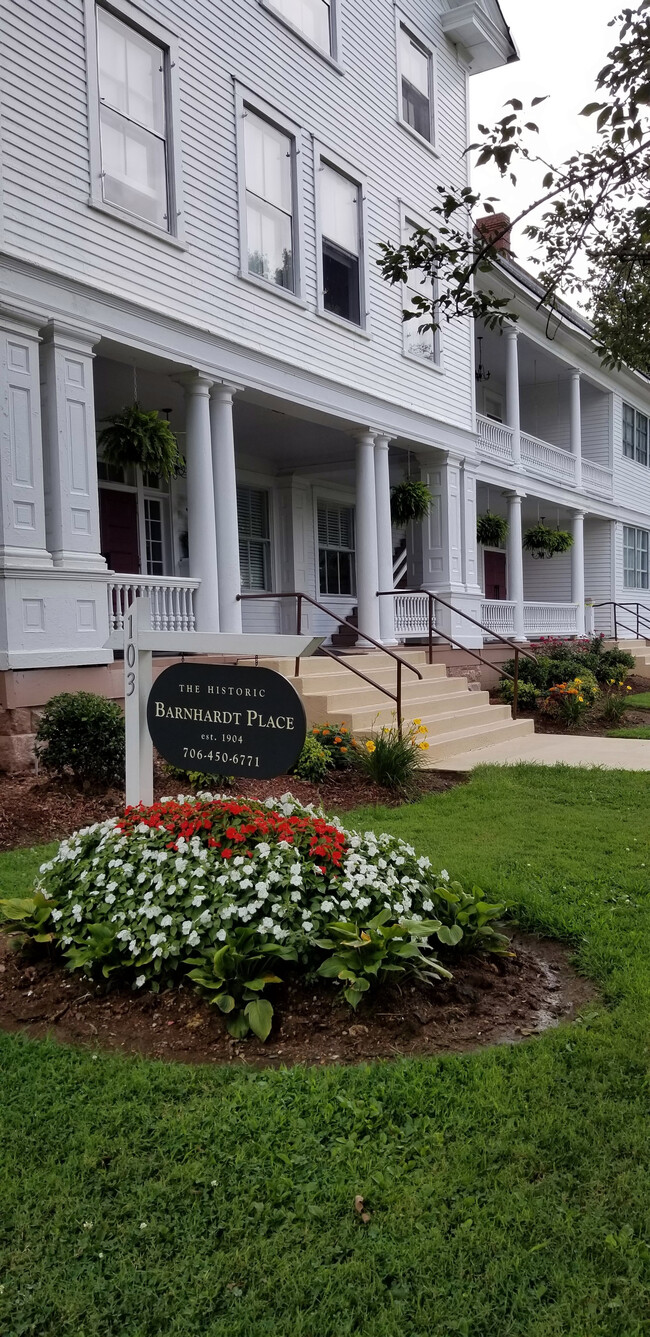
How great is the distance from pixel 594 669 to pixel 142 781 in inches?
532

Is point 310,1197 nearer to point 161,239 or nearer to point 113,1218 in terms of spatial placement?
point 113,1218

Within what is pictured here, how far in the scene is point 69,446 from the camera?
353 inches

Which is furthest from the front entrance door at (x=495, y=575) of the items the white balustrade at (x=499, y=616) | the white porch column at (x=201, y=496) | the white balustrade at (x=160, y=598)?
the white balustrade at (x=160, y=598)

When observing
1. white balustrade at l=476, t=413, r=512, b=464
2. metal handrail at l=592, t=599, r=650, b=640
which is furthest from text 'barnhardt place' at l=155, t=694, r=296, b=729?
metal handrail at l=592, t=599, r=650, b=640

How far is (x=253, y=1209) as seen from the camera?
8.44ft

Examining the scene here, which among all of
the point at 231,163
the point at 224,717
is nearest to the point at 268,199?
the point at 231,163

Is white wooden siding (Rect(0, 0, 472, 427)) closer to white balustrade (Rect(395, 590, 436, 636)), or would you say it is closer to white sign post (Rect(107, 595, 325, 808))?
white balustrade (Rect(395, 590, 436, 636))

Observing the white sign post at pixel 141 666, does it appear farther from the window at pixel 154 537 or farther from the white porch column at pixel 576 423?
the white porch column at pixel 576 423

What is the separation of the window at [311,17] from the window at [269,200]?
1.67m

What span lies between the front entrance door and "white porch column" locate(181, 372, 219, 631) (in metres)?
13.6

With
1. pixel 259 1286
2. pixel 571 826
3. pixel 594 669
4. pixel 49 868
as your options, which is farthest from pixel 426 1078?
pixel 594 669

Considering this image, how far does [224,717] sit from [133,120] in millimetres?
8360

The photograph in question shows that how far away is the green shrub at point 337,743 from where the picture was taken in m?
8.98

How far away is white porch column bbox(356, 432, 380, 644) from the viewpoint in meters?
13.8
